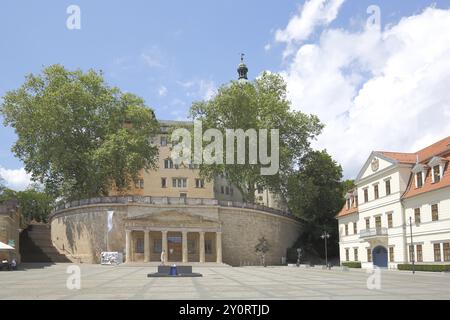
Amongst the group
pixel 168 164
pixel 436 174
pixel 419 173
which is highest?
pixel 168 164

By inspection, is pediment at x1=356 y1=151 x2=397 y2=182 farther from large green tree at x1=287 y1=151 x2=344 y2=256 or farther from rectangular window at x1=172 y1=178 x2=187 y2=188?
rectangular window at x1=172 y1=178 x2=187 y2=188

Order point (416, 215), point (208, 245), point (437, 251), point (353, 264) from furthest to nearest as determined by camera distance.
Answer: point (208, 245), point (353, 264), point (416, 215), point (437, 251)

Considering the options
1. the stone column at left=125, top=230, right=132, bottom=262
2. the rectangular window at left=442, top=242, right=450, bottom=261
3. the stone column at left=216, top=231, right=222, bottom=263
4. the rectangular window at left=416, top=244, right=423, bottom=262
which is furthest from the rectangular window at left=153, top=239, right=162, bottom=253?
the rectangular window at left=442, top=242, right=450, bottom=261

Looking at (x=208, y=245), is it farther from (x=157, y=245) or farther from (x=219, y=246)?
(x=157, y=245)

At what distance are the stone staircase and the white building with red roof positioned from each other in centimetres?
3379

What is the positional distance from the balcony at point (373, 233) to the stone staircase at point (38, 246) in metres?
33.3

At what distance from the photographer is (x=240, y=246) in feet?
208

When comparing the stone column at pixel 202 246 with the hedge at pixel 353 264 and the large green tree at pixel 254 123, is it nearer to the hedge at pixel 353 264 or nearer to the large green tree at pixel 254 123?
the large green tree at pixel 254 123

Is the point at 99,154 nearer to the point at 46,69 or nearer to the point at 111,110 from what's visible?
the point at 111,110

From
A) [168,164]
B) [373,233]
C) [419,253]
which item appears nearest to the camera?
[419,253]

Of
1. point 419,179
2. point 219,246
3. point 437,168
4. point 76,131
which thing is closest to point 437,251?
point 419,179

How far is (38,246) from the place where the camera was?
62.4 meters

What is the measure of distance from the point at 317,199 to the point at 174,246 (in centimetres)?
2428

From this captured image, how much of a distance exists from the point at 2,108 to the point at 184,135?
22.6m
